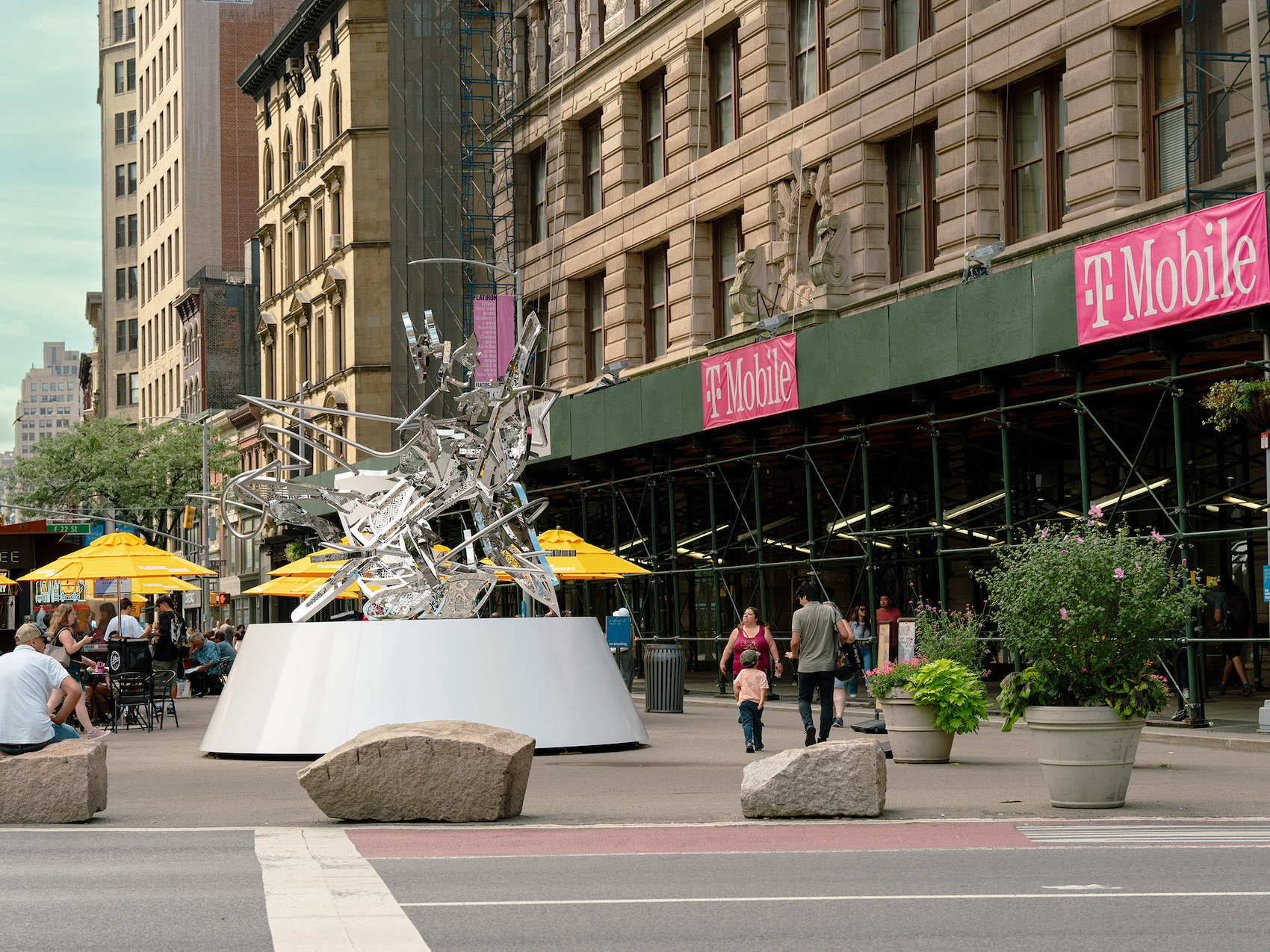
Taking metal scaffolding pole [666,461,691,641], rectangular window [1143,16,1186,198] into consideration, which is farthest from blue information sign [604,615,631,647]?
rectangular window [1143,16,1186,198]

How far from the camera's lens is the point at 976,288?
2497 centimetres

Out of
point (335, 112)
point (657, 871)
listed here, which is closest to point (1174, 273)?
point (657, 871)

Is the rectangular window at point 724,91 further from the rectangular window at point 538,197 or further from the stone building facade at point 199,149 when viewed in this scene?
the stone building facade at point 199,149

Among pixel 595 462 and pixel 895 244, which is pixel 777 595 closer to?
pixel 595 462

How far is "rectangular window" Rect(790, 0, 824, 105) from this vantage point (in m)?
34.7

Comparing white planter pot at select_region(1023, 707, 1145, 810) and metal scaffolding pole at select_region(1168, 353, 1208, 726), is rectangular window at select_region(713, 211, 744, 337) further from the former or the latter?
white planter pot at select_region(1023, 707, 1145, 810)

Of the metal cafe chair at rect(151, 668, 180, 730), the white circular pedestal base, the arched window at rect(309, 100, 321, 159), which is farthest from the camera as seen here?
the arched window at rect(309, 100, 321, 159)

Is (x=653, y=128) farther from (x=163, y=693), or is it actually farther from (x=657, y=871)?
(x=657, y=871)

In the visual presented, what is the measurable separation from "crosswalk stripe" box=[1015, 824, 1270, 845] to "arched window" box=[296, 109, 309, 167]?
58903mm

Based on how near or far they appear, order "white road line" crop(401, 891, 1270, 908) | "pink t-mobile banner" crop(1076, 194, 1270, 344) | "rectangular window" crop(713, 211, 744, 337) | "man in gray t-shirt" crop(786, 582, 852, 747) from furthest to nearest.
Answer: "rectangular window" crop(713, 211, 744, 337) → "pink t-mobile banner" crop(1076, 194, 1270, 344) → "man in gray t-shirt" crop(786, 582, 852, 747) → "white road line" crop(401, 891, 1270, 908)

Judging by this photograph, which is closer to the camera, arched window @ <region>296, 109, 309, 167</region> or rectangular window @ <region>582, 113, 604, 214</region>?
rectangular window @ <region>582, 113, 604, 214</region>

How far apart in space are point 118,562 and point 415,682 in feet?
43.1

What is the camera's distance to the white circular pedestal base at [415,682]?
60.1ft

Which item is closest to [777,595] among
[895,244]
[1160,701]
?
[895,244]
